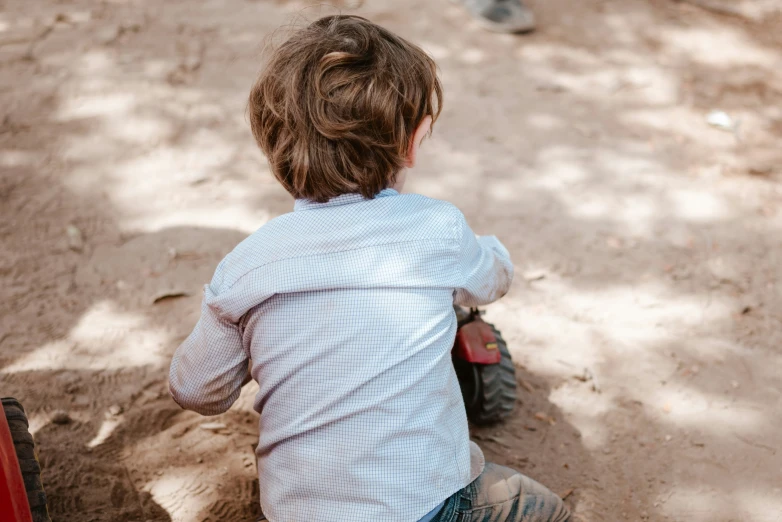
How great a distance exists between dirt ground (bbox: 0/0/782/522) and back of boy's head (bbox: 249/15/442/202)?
3.01ft

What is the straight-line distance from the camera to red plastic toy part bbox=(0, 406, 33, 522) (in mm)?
1111

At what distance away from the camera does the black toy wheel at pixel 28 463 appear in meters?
1.35

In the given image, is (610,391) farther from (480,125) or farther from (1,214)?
(1,214)

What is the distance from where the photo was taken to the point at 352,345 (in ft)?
4.20

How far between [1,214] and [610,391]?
2.18 metres

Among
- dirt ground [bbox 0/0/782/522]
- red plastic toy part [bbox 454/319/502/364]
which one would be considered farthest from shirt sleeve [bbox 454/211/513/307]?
dirt ground [bbox 0/0/782/522]

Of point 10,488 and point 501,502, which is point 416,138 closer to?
point 501,502

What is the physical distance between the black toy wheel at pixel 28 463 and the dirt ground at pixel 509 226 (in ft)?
1.25

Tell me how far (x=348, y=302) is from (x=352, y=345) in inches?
3.0

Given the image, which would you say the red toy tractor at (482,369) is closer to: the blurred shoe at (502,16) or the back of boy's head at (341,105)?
the back of boy's head at (341,105)

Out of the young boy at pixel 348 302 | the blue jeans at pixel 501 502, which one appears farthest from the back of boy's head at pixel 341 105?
the blue jeans at pixel 501 502

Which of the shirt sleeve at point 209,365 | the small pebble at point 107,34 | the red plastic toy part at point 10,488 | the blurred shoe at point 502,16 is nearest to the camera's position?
the red plastic toy part at point 10,488

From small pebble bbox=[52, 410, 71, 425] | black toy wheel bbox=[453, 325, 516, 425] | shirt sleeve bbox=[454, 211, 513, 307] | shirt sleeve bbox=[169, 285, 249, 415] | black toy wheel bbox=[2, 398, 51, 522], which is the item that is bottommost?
small pebble bbox=[52, 410, 71, 425]

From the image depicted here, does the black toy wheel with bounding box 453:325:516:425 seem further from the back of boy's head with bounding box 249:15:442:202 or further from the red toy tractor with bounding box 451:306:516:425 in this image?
the back of boy's head with bounding box 249:15:442:202
